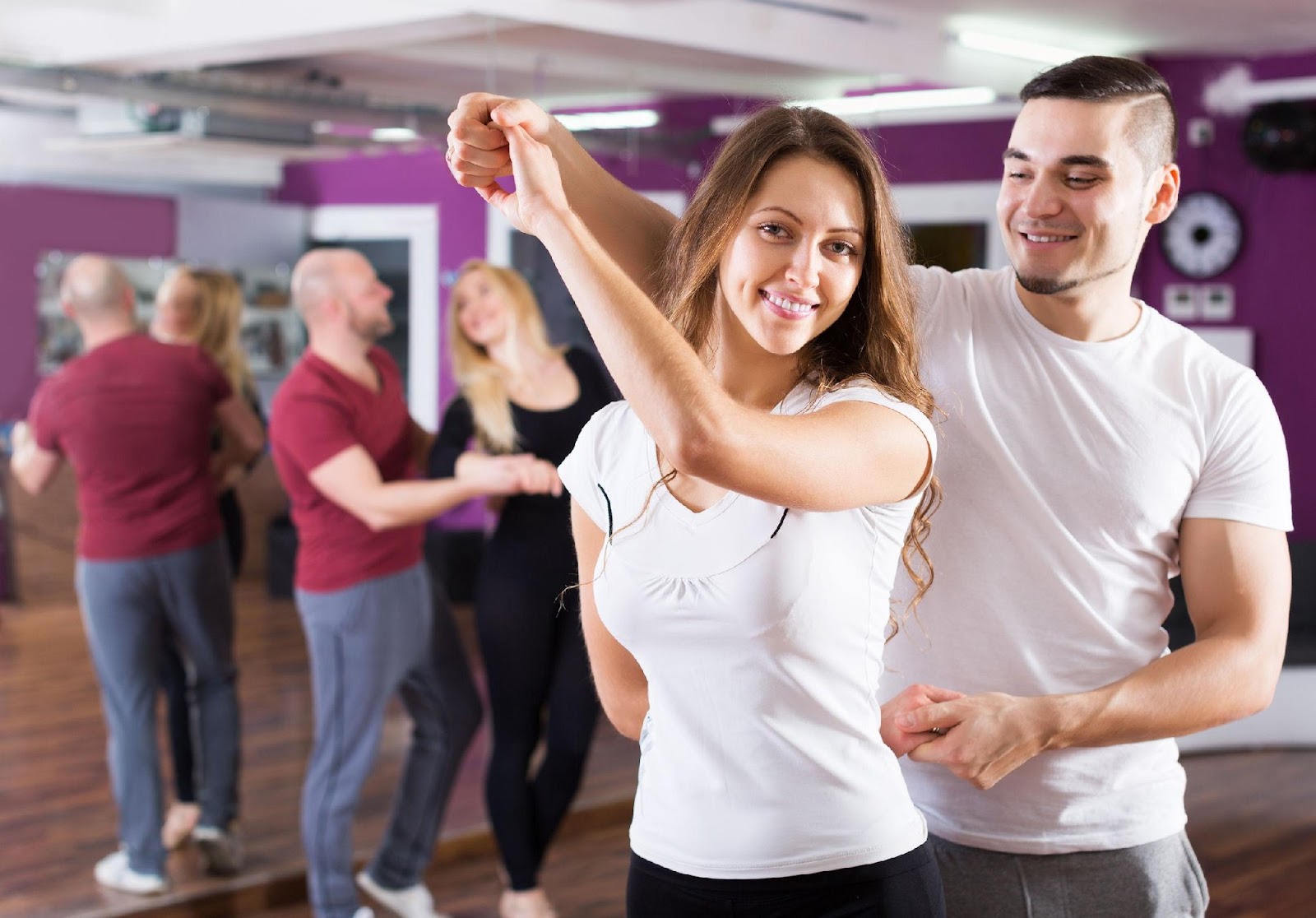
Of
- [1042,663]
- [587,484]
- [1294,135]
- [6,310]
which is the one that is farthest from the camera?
[1294,135]

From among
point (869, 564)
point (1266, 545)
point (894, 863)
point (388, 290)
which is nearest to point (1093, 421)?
point (1266, 545)

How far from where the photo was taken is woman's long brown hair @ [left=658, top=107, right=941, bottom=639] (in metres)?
1.57

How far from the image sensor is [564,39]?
191 inches

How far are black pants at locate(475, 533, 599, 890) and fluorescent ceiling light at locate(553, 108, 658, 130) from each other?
173 centimetres

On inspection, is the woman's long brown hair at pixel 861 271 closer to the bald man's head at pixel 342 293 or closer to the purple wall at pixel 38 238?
the bald man's head at pixel 342 293

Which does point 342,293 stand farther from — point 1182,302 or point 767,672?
point 1182,302

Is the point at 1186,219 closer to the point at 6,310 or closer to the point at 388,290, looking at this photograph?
the point at 388,290

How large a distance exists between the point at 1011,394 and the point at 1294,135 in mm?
5847

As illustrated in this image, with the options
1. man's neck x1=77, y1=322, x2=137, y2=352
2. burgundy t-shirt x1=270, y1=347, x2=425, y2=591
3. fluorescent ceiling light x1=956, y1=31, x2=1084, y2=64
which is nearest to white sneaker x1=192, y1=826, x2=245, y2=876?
burgundy t-shirt x1=270, y1=347, x2=425, y2=591

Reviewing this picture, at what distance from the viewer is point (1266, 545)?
1764 mm

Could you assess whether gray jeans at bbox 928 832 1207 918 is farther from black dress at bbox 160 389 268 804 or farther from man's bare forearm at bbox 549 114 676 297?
black dress at bbox 160 389 268 804

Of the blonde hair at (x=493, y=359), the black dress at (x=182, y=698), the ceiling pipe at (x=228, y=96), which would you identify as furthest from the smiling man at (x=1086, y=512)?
the ceiling pipe at (x=228, y=96)

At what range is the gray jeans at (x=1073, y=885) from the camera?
5.96ft

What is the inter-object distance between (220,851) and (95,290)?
1.54m
